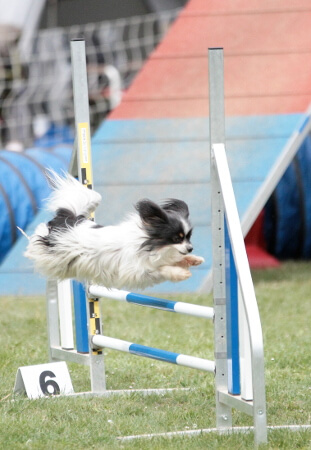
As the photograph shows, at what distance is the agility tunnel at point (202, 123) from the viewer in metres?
7.36

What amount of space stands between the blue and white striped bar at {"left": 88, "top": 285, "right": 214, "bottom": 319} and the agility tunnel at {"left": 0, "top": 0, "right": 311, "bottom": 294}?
303 centimetres

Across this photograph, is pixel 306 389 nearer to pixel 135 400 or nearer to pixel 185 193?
pixel 135 400

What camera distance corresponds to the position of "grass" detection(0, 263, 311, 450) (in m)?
3.43

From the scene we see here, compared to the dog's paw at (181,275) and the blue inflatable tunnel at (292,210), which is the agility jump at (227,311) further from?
the blue inflatable tunnel at (292,210)

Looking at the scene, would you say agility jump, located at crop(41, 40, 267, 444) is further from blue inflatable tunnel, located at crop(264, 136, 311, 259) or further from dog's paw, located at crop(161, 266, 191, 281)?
blue inflatable tunnel, located at crop(264, 136, 311, 259)

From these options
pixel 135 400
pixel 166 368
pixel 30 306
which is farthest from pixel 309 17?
pixel 135 400

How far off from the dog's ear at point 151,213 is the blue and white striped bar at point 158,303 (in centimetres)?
46

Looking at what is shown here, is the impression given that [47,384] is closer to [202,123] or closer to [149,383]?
[149,383]

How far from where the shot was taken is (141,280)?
3.38 meters

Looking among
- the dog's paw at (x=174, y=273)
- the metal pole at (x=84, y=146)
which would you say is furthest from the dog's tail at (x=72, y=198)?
the dog's paw at (x=174, y=273)

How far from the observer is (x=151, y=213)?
3.31 m

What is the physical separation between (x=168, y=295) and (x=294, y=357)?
223 centimetres

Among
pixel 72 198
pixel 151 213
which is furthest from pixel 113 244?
pixel 72 198

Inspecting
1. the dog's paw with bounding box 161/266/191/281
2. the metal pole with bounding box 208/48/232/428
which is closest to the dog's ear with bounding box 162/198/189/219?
the metal pole with bounding box 208/48/232/428
